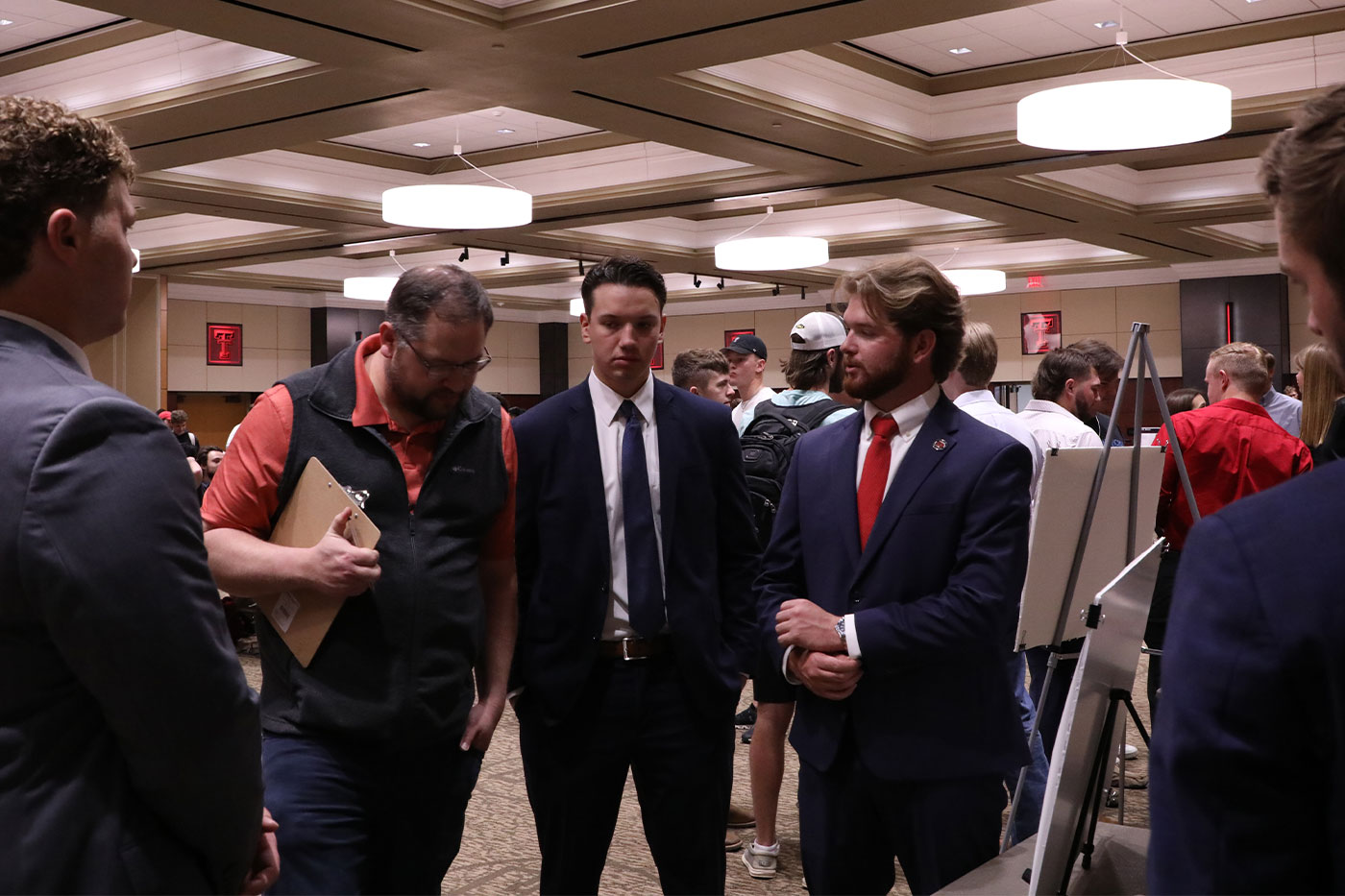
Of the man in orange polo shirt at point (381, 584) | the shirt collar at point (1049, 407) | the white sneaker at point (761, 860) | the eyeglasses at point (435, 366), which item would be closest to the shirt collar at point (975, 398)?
the shirt collar at point (1049, 407)

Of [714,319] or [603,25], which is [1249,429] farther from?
[714,319]

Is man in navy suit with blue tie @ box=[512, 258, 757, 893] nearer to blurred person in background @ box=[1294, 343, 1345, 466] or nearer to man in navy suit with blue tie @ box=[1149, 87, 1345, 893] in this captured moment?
man in navy suit with blue tie @ box=[1149, 87, 1345, 893]

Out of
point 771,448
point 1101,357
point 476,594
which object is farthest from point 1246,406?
point 476,594

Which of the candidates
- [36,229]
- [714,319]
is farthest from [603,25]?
[714,319]

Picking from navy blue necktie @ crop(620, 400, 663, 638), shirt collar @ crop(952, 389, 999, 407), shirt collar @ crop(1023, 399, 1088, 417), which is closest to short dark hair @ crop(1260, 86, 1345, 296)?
navy blue necktie @ crop(620, 400, 663, 638)

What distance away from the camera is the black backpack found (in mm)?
4254

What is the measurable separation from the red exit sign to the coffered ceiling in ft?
11.5

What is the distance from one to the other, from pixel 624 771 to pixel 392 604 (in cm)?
71

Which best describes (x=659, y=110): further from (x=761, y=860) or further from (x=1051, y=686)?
(x=761, y=860)

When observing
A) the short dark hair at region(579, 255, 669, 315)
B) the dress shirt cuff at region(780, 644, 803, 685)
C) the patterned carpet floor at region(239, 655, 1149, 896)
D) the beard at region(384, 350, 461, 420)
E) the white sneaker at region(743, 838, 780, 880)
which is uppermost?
the short dark hair at region(579, 255, 669, 315)

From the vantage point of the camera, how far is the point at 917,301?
236 centimetres

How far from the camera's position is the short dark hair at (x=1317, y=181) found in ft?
2.79

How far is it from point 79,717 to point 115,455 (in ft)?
0.98

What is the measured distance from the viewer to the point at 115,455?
4.23ft
